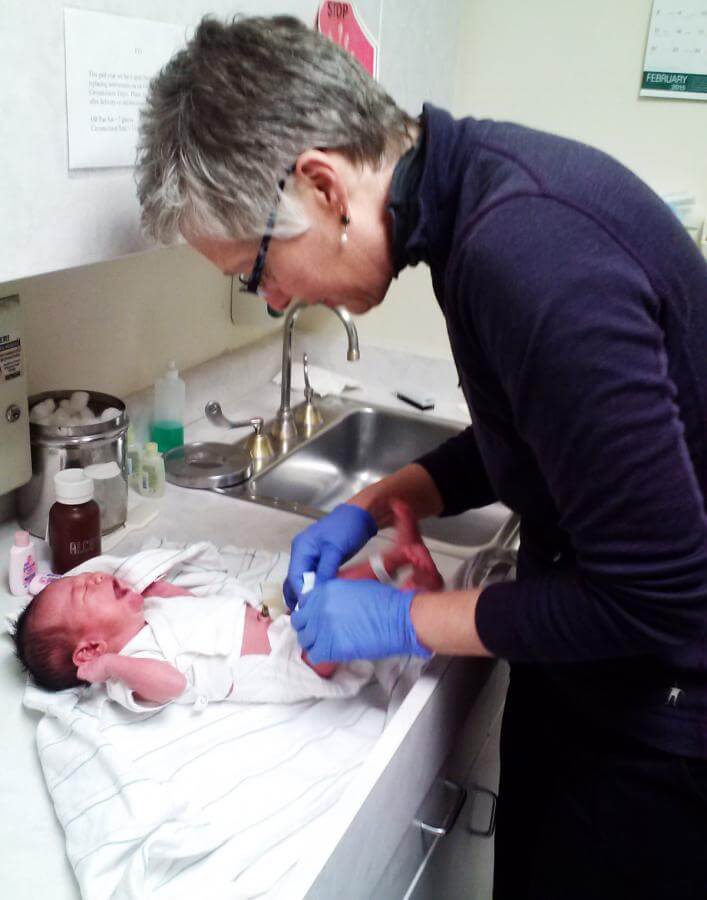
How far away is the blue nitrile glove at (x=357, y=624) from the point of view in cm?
94

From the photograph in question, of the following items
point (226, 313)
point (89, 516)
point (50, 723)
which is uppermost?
point (226, 313)

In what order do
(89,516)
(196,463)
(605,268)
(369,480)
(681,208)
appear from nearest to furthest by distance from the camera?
(605,268) < (89,516) < (196,463) < (681,208) < (369,480)

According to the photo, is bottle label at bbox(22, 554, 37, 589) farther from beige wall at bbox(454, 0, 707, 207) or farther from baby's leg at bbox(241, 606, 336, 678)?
beige wall at bbox(454, 0, 707, 207)

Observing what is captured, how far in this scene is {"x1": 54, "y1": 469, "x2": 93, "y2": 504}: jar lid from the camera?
115 centimetres

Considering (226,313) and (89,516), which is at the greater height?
(226,313)

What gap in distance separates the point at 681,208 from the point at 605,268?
135 centimetres

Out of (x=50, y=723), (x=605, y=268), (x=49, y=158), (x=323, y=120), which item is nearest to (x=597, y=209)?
(x=605, y=268)

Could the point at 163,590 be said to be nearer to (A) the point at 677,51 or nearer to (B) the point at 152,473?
(B) the point at 152,473

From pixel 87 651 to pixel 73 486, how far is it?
0.24m

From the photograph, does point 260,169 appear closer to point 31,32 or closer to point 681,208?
point 31,32

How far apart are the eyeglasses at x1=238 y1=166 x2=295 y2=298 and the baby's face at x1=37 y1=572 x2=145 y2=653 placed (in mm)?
Answer: 456

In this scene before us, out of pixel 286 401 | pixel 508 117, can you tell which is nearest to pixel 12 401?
pixel 286 401

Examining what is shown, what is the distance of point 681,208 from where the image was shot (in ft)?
6.05

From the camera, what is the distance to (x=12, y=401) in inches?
47.4
